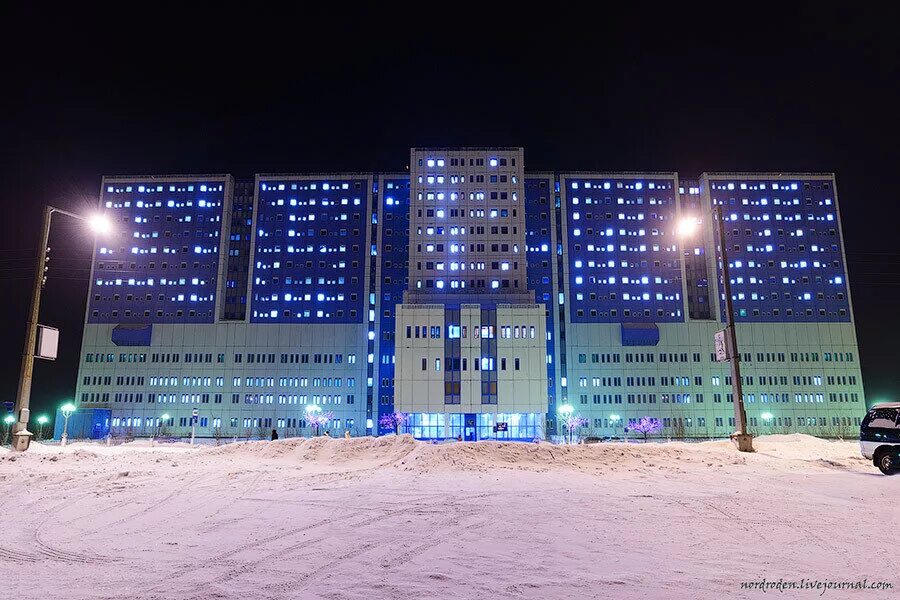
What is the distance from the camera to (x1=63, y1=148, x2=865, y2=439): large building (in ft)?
301

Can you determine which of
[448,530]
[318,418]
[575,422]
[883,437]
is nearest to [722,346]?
[883,437]

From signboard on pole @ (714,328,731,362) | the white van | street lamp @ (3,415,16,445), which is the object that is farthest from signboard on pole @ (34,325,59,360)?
the white van

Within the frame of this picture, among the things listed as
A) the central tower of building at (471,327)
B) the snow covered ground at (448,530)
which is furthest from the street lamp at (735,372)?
the central tower of building at (471,327)

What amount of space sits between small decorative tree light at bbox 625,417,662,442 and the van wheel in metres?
78.0

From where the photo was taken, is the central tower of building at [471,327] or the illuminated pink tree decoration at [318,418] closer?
the central tower of building at [471,327]

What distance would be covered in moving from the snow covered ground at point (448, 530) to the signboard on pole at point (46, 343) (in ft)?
31.0

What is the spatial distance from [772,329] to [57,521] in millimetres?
108894

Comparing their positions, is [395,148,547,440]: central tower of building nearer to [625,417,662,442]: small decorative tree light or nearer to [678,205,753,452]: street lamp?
[625,417,662,442]: small decorative tree light

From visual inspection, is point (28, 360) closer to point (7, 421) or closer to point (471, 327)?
point (7, 421)

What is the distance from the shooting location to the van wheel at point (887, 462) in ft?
55.4

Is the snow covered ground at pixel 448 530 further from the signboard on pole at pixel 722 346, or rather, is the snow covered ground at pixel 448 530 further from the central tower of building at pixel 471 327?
the central tower of building at pixel 471 327

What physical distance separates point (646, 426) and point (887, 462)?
7877cm

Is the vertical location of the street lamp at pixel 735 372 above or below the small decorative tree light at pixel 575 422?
above

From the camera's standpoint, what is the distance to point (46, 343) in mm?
27312
